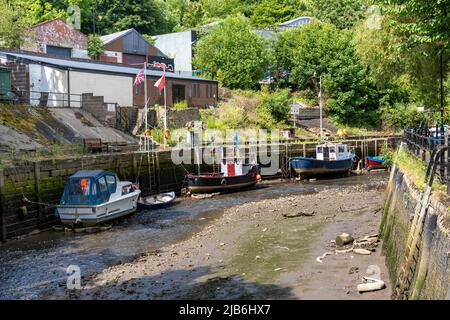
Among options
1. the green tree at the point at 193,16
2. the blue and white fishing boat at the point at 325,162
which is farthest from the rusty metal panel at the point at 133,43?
Result: the blue and white fishing boat at the point at 325,162

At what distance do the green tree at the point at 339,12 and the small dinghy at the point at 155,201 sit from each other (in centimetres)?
5294

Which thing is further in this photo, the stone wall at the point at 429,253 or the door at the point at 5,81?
the door at the point at 5,81

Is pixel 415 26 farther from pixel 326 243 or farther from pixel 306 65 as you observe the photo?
pixel 306 65

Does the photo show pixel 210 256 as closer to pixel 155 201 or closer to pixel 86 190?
pixel 86 190

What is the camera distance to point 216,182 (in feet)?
98.8

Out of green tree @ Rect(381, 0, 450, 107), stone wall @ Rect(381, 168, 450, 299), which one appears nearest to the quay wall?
stone wall @ Rect(381, 168, 450, 299)

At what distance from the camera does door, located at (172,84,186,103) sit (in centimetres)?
4525

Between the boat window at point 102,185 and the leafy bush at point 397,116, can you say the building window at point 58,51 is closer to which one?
the boat window at point 102,185

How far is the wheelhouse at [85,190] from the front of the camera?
69.7ft

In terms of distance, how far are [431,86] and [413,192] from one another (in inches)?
506

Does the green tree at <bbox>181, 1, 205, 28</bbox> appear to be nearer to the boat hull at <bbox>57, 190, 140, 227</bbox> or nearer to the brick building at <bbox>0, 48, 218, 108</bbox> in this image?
the brick building at <bbox>0, 48, 218, 108</bbox>

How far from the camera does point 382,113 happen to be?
56.4 m

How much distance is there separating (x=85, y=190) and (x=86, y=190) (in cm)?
5

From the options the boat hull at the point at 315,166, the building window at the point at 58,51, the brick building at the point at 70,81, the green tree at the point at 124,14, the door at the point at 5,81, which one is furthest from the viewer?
the green tree at the point at 124,14
